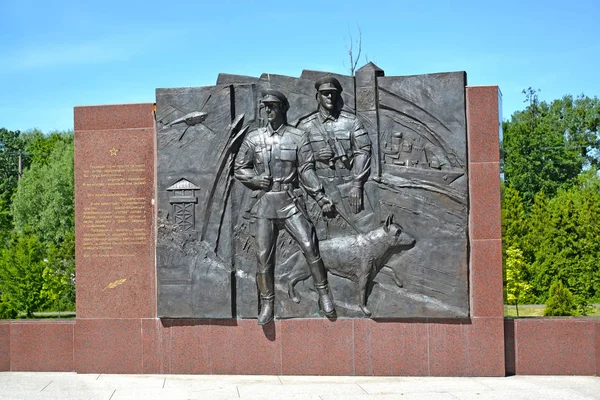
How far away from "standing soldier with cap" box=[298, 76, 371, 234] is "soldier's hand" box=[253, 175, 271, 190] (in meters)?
0.78

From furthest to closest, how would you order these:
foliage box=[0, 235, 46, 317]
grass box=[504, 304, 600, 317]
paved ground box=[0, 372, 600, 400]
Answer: foliage box=[0, 235, 46, 317]
grass box=[504, 304, 600, 317]
paved ground box=[0, 372, 600, 400]

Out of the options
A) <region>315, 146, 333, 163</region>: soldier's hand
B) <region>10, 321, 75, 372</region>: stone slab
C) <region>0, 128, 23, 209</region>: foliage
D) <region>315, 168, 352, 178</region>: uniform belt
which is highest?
<region>0, 128, 23, 209</region>: foliage

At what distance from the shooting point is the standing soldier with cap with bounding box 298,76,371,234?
11227 millimetres

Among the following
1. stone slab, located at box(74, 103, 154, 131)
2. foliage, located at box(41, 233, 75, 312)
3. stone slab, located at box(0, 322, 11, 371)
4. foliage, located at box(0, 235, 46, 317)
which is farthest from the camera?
foliage, located at box(41, 233, 75, 312)

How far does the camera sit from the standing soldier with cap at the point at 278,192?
1127cm

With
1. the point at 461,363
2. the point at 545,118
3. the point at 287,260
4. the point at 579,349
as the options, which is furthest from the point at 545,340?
the point at 545,118

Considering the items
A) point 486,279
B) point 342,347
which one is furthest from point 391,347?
point 486,279

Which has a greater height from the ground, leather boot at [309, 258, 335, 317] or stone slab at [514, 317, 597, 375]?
leather boot at [309, 258, 335, 317]

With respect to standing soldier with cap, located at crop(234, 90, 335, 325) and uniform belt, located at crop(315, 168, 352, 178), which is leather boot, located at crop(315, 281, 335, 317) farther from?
uniform belt, located at crop(315, 168, 352, 178)

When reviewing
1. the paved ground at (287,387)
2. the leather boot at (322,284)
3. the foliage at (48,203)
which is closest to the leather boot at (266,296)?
the leather boot at (322,284)

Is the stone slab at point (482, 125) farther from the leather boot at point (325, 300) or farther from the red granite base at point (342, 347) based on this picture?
the leather boot at point (325, 300)

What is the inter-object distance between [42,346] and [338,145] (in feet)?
19.3

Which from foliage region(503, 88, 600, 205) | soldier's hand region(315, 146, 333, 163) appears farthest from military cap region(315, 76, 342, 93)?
foliage region(503, 88, 600, 205)

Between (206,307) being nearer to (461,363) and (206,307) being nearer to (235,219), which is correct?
(235,219)
